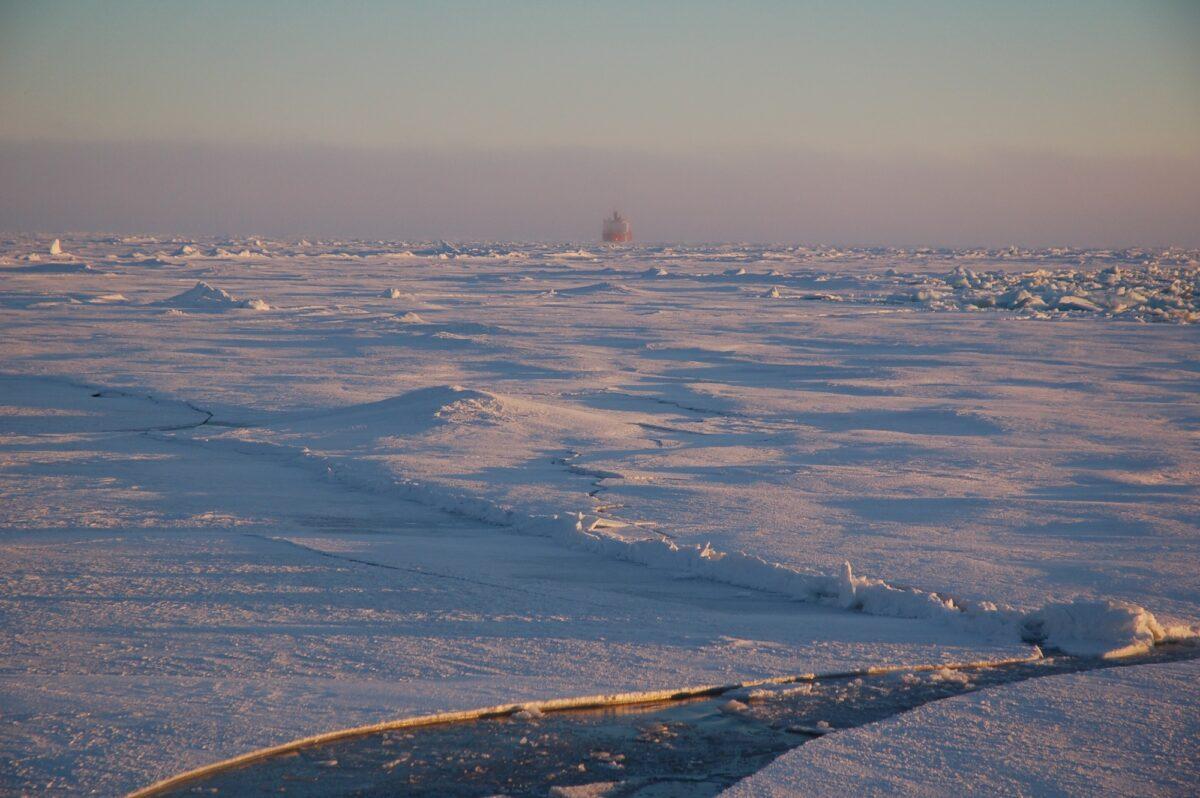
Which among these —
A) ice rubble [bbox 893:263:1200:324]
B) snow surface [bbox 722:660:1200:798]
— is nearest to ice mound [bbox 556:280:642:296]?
ice rubble [bbox 893:263:1200:324]

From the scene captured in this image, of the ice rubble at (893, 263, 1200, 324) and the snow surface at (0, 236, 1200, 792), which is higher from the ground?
the ice rubble at (893, 263, 1200, 324)

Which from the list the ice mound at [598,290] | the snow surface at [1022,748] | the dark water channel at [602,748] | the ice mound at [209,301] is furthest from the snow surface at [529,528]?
the ice mound at [598,290]

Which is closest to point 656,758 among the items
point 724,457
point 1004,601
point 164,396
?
point 1004,601

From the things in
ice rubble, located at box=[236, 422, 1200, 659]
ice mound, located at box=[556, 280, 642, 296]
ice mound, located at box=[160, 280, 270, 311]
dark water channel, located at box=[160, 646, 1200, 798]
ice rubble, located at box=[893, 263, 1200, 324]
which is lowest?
ice mound, located at box=[160, 280, 270, 311]

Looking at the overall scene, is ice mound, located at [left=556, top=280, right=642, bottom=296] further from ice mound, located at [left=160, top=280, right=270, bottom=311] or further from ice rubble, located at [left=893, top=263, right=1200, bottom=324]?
ice mound, located at [left=160, top=280, right=270, bottom=311]

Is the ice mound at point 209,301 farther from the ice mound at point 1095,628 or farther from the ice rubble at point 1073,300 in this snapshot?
the ice mound at point 1095,628
